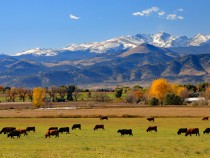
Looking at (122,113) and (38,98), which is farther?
(38,98)

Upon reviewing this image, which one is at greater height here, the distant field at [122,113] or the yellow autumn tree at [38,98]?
the yellow autumn tree at [38,98]

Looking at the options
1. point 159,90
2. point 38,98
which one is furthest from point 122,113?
point 38,98

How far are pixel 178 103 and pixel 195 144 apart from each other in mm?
110198

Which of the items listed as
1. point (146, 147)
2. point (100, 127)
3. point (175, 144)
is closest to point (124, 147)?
point (146, 147)

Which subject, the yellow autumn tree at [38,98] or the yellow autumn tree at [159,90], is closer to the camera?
the yellow autumn tree at [38,98]

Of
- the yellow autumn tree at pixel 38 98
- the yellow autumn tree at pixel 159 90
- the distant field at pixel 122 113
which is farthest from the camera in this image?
the yellow autumn tree at pixel 159 90

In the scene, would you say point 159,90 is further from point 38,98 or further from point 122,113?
point 122,113

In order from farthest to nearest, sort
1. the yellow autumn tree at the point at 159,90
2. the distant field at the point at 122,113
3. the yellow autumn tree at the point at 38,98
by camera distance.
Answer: the yellow autumn tree at the point at 159,90, the yellow autumn tree at the point at 38,98, the distant field at the point at 122,113

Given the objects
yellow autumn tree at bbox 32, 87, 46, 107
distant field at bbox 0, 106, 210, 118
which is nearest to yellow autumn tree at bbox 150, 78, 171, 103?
yellow autumn tree at bbox 32, 87, 46, 107

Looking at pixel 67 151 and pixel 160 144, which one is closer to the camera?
pixel 67 151

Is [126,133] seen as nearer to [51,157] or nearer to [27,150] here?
[27,150]

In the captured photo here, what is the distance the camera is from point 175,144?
3762cm

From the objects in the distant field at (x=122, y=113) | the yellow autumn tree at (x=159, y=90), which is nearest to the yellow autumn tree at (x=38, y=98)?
the yellow autumn tree at (x=159, y=90)

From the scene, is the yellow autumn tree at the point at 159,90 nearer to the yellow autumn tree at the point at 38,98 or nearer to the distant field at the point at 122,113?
the yellow autumn tree at the point at 38,98
